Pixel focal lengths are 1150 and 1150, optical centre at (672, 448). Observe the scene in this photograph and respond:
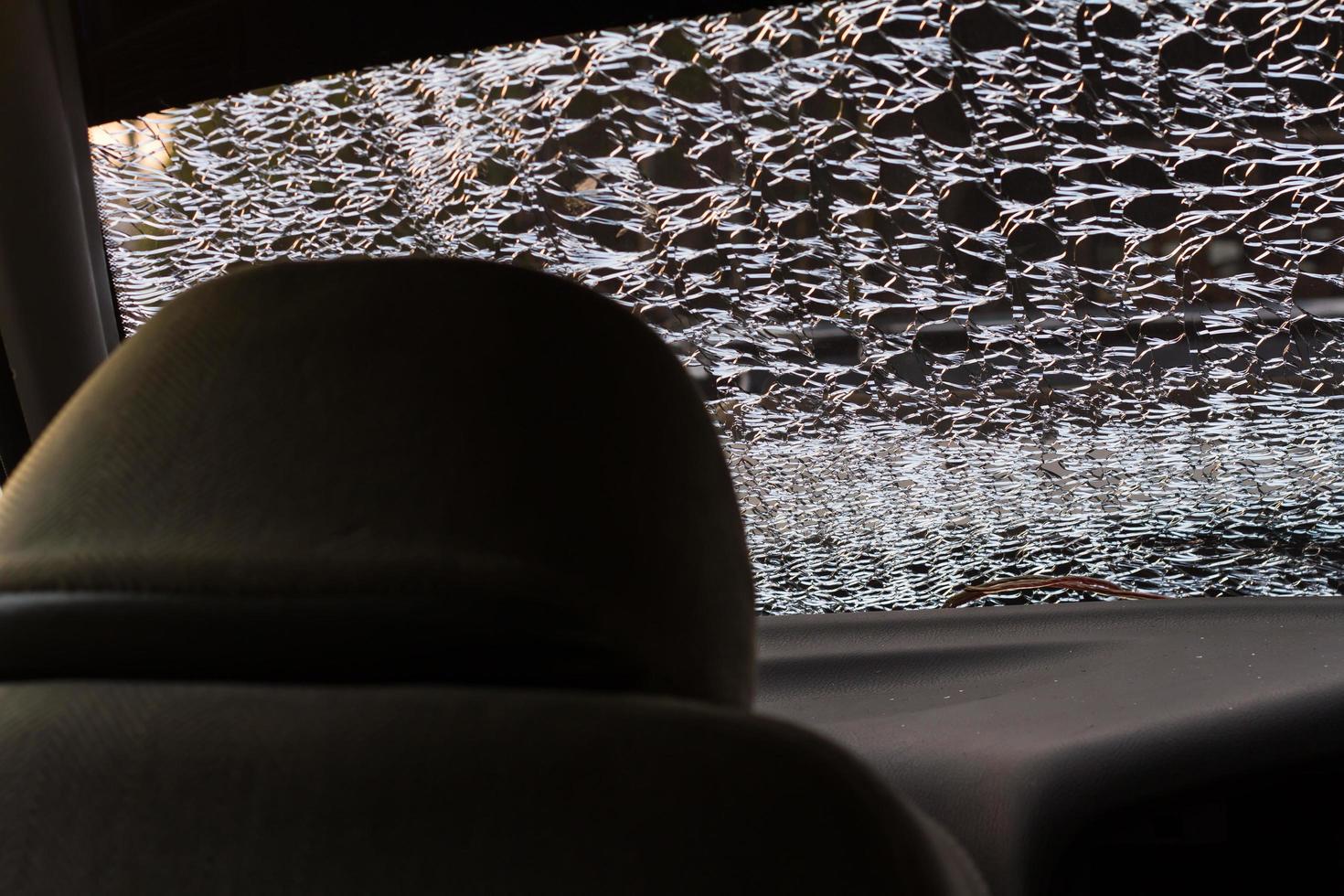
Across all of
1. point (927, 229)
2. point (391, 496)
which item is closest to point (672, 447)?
point (391, 496)

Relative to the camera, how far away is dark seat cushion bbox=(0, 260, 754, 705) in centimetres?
50

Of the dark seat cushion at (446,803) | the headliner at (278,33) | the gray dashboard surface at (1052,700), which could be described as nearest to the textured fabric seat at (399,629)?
the dark seat cushion at (446,803)

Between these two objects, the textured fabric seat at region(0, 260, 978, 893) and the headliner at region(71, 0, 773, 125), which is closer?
the textured fabric seat at region(0, 260, 978, 893)

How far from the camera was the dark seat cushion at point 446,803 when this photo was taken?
0.46m

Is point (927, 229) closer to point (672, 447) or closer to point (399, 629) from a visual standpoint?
point (672, 447)

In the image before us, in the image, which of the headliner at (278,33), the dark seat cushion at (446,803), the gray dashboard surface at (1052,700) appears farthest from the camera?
the headliner at (278,33)

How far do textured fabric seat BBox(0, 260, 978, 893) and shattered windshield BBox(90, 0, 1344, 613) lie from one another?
0.83 m

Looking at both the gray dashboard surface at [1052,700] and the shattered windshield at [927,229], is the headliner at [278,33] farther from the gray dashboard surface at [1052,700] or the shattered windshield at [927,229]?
the gray dashboard surface at [1052,700]

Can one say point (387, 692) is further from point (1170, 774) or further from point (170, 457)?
point (1170, 774)

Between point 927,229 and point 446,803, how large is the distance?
3.66 ft

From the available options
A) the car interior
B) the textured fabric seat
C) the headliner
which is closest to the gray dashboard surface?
the car interior

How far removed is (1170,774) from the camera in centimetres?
120

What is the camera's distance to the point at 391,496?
20.8 inches

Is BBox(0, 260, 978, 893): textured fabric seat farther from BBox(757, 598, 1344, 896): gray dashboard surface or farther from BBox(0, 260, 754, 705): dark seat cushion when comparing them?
BBox(757, 598, 1344, 896): gray dashboard surface
